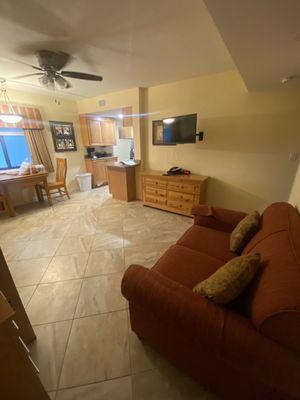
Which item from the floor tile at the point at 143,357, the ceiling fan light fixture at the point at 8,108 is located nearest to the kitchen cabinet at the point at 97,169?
the ceiling fan light fixture at the point at 8,108

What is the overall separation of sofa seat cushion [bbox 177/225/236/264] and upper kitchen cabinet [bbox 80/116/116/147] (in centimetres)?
436

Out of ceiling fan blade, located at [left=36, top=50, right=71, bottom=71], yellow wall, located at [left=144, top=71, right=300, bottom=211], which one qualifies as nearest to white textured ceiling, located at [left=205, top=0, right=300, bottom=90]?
yellow wall, located at [left=144, top=71, right=300, bottom=211]

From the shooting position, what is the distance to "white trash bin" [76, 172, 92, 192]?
15.8ft

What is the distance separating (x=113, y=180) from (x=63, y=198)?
1.44 m

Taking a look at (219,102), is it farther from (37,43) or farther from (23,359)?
(23,359)

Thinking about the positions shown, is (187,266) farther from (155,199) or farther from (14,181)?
(14,181)

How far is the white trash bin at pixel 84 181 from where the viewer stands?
4.82 m

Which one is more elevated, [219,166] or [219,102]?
[219,102]

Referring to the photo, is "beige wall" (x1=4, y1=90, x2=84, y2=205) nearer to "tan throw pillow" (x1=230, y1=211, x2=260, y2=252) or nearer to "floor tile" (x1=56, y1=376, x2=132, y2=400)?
"floor tile" (x1=56, y1=376, x2=132, y2=400)

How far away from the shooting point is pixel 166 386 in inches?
40.8

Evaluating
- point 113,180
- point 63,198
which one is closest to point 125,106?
point 113,180

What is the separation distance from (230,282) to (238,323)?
0.56 ft

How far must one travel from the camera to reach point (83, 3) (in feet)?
4.31

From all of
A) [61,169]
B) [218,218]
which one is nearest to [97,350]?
[218,218]
